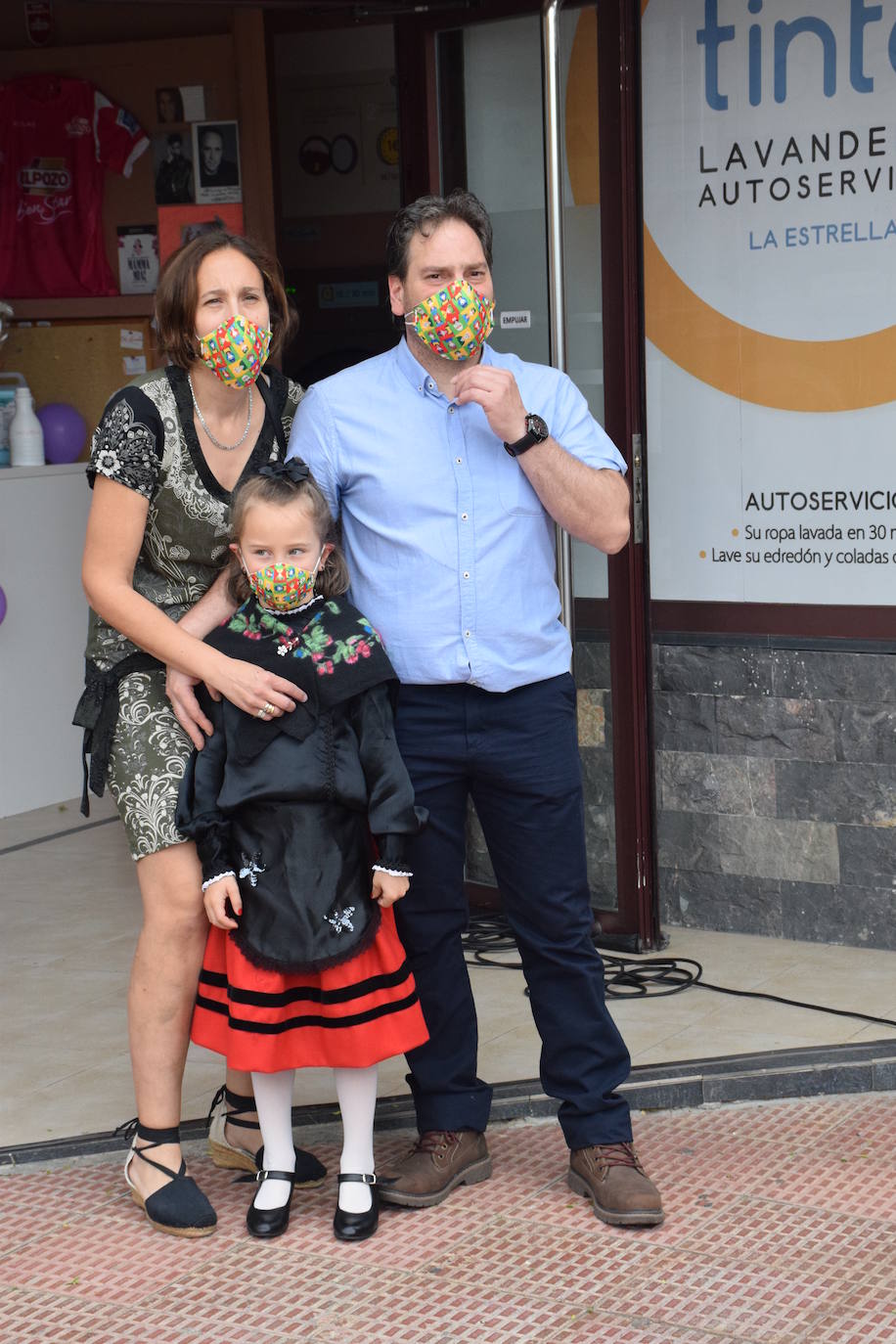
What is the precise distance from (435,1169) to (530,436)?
131cm

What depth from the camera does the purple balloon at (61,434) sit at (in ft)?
21.4

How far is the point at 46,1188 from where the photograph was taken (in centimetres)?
329

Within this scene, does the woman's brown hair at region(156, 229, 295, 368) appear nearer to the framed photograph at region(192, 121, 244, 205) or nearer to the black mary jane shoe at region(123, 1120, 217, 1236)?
the black mary jane shoe at region(123, 1120, 217, 1236)

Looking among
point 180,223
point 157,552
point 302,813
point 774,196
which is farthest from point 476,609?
point 180,223

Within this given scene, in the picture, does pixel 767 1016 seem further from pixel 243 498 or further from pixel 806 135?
pixel 806 135

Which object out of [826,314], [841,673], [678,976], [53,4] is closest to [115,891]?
[678,976]

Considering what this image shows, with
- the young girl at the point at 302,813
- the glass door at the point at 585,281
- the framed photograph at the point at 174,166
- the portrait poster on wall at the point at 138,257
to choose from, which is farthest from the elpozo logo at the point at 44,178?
the young girl at the point at 302,813

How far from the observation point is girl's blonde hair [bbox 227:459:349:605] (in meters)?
2.87

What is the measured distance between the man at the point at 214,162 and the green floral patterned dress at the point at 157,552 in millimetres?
3817

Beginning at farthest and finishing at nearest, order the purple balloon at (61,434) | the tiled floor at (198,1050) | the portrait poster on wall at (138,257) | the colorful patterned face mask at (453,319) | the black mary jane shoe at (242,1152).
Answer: the portrait poster on wall at (138,257)
the purple balloon at (61,434)
the tiled floor at (198,1050)
the black mary jane shoe at (242,1152)
the colorful patterned face mask at (453,319)

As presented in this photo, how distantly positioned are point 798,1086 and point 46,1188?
1484 millimetres

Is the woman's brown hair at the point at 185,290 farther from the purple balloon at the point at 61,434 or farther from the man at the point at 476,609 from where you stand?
the purple balloon at the point at 61,434

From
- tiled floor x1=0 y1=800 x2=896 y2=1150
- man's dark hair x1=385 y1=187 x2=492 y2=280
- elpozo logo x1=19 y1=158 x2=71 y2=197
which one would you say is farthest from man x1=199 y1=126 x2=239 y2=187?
man's dark hair x1=385 y1=187 x2=492 y2=280

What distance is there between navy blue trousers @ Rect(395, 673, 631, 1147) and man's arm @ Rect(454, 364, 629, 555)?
290 millimetres
